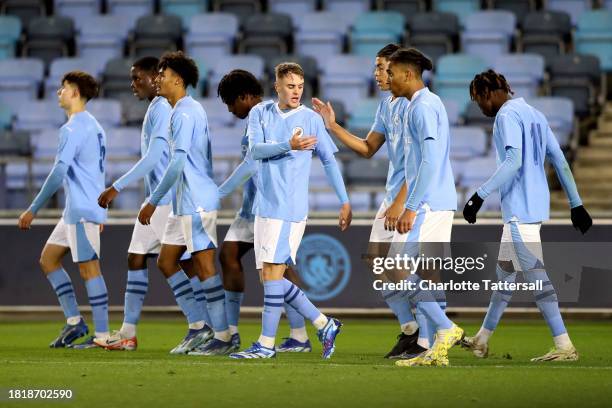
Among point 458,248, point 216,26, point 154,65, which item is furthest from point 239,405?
point 216,26

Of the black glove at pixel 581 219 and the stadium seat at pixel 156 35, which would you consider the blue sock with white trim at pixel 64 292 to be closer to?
the black glove at pixel 581 219

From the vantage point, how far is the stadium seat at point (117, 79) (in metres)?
17.6

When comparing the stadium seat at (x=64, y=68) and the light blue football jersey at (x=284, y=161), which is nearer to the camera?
the light blue football jersey at (x=284, y=161)

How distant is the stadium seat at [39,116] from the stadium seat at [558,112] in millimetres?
6083

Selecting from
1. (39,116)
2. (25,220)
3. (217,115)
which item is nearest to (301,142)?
(25,220)

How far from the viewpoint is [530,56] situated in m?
16.9

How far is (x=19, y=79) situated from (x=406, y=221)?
11257 mm

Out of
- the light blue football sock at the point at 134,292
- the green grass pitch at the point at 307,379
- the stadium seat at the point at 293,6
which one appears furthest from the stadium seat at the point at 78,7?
the light blue football sock at the point at 134,292

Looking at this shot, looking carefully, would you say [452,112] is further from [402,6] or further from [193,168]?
[193,168]

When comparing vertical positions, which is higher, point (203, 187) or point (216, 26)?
point (216, 26)

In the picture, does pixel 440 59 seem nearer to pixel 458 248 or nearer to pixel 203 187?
pixel 458 248

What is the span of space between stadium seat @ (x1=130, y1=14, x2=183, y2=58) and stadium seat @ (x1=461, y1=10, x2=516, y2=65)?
4.09 meters

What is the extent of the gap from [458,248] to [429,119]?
14.7 feet

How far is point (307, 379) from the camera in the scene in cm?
739
